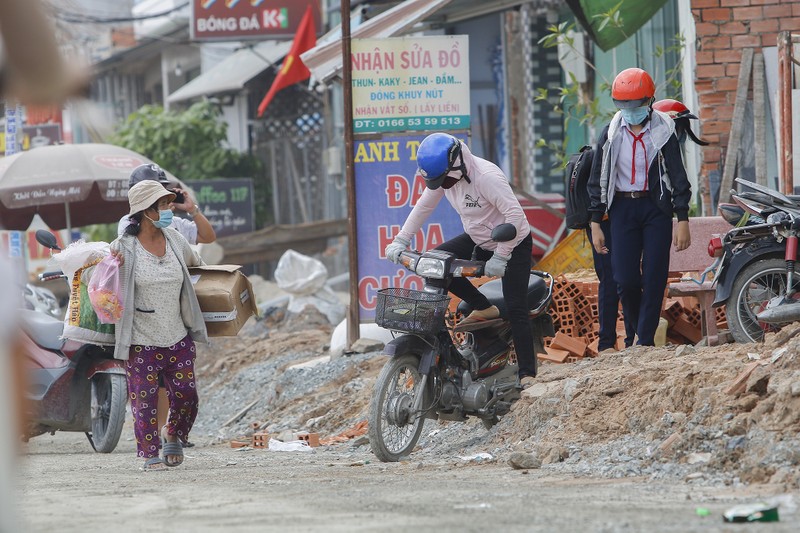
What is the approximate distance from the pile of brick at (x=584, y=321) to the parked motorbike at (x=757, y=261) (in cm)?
108

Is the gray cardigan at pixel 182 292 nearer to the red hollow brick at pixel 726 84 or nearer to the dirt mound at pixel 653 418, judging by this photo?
the dirt mound at pixel 653 418

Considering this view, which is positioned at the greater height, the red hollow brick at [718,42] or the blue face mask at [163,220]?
the red hollow brick at [718,42]

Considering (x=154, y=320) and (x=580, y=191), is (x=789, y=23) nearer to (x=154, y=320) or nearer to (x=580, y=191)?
(x=580, y=191)

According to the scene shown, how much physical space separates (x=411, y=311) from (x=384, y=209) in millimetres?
4400

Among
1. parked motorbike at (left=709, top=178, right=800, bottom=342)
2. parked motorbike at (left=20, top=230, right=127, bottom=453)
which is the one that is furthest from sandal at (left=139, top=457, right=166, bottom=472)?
parked motorbike at (left=709, top=178, right=800, bottom=342)

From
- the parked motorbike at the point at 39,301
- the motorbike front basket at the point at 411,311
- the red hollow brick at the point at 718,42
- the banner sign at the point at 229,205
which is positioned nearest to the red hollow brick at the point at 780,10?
the red hollow brick at the point at 718,42

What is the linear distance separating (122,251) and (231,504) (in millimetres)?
2720

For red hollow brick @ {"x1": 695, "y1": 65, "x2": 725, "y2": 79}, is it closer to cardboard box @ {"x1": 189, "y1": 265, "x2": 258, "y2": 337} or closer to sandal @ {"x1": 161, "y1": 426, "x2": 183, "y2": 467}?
cardboard box @ {"x1": 189, "y1": 265, "x2": 258, "y2": 337}

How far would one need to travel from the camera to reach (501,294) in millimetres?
8469

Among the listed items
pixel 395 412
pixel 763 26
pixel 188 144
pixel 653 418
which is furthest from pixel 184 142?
pixel 653 418

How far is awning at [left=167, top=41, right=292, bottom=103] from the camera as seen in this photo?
25.4m

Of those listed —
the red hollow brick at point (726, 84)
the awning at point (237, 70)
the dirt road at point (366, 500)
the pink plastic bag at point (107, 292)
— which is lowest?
the dirt road at point (366, 500)

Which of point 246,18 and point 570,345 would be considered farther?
point 246,18

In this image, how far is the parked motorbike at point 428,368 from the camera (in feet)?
25.1
